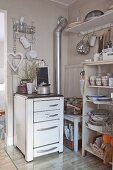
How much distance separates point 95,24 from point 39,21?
1.00 m

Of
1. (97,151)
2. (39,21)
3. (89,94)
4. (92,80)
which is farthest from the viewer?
(39,21)

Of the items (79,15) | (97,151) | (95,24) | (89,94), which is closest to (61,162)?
(97,151)

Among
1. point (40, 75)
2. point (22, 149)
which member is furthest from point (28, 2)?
point (22, 149)

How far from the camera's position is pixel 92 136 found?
2.42m

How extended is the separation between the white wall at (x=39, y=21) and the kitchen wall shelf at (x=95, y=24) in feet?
1.77

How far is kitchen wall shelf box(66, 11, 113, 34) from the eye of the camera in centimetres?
214

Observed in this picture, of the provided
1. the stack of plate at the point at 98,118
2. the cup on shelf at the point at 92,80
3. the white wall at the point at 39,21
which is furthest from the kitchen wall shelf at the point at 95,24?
the stack of plate at the point at 98,118

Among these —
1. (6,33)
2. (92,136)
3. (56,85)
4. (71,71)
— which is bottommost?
(92,136)

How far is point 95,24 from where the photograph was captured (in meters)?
2.43

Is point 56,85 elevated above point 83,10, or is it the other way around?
point 83,10

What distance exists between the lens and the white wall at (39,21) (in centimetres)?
268

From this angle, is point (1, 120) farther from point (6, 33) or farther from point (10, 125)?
point (6, 33)

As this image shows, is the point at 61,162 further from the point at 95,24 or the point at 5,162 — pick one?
the point at 95,24

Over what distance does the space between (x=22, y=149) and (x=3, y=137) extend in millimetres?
794
